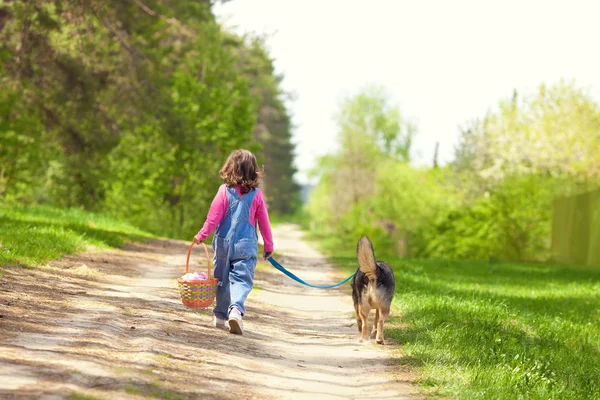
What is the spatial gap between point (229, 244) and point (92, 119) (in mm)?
18161

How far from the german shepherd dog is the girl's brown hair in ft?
4.48

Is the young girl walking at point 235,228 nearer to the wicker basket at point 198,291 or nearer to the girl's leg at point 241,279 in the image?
the girl's leg at point 241,279

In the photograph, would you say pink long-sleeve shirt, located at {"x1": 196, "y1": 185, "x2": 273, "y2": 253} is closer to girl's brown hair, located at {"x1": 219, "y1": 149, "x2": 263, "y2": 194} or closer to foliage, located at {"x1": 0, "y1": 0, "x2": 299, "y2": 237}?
girl's brown hair, located at {"x1": 219, "y1": 149, "x2": 263, "y2": 194}

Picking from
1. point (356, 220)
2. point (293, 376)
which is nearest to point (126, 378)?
point (293, 376)

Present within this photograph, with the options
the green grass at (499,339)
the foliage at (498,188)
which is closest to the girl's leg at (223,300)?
the green grass at (499,339)

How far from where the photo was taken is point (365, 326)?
9648 mm

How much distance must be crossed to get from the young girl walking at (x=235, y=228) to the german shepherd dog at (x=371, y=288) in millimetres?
1106

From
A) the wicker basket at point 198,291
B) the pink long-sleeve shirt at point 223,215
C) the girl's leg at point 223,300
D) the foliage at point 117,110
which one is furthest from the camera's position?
the foliage at point 117,110

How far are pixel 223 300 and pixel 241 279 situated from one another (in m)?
0.39

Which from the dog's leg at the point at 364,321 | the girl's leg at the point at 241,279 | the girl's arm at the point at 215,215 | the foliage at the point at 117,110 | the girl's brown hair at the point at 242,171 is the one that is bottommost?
the dog's leg at the point at 364,321

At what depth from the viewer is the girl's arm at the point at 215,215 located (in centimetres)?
938

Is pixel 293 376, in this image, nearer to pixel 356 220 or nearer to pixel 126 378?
pixel 126 378

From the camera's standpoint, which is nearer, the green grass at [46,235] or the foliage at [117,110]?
the green grass at [46,235]

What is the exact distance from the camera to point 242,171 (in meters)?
9.48
